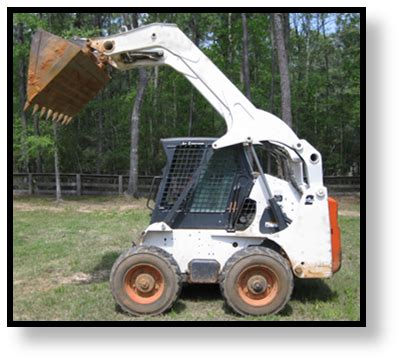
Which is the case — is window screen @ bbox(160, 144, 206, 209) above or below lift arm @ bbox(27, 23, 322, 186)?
below

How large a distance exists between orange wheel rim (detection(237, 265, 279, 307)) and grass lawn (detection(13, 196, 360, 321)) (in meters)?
0.12

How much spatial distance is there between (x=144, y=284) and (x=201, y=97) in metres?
2.61

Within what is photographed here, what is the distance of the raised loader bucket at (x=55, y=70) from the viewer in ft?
10.5

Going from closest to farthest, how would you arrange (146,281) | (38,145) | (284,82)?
(146,281) < (284,82) < (38,145)

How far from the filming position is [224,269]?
322cm

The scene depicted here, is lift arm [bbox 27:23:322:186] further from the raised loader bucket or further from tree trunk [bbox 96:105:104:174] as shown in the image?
tree trunk [bbox 96:105:104:174]

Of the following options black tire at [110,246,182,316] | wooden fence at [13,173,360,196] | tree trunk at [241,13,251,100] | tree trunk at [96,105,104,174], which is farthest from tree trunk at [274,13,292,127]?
tree trunk at [96,105,104,174]

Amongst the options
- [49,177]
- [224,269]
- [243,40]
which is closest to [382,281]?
[224,269]

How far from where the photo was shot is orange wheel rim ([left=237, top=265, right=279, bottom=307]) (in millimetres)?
3195

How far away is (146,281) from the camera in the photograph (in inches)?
128

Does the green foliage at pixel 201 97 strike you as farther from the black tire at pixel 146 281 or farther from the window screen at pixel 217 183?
the black tire at pixel 146 281

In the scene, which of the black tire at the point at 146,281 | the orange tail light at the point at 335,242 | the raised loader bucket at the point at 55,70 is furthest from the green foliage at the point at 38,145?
the orange tail light at the point at 335,242

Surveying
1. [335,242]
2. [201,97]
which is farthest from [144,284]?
[201,97]

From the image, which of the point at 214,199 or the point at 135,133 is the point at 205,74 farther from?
the point at 135,133
